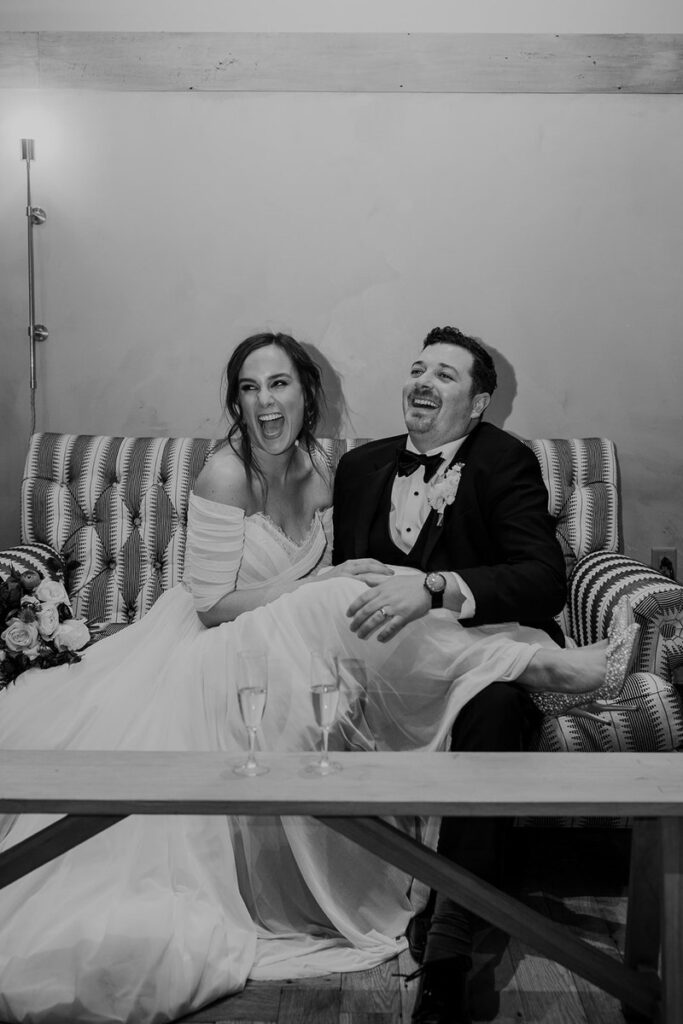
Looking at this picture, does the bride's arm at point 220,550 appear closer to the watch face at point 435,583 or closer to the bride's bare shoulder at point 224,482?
the bride's bare shoulder at point 224,482

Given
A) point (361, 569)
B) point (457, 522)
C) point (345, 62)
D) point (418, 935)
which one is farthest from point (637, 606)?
point (345, 62)

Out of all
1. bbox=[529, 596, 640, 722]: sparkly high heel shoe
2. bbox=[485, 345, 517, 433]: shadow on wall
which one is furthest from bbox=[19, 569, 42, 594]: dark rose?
bbox=[485, 345, 517, 433]: shadow on wall

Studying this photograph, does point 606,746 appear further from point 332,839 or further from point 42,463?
point 42,463

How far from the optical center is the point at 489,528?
2441mm

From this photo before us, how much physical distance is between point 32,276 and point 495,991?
2564mm

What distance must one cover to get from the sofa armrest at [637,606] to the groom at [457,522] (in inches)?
7.9

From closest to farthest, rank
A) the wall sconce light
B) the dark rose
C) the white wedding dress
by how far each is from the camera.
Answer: the white wedding dress < the dark rose < the wall sconce light

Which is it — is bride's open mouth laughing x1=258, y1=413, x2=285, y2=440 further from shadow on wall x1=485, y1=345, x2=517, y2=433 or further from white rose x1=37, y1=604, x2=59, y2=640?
shadow on wall x1=485, y1=345, x2=517, y2=433

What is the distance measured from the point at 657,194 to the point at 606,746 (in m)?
1.99

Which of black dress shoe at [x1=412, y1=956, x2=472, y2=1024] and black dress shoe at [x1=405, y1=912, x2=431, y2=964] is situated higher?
black dress shoe at [x1=412, y1=956, x2=472, y2=1024]

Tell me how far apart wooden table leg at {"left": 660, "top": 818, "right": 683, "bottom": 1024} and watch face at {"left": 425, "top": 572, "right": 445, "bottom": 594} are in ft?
2.58

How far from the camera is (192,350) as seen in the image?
3416mm

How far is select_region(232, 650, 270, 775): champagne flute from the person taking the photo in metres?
1.50

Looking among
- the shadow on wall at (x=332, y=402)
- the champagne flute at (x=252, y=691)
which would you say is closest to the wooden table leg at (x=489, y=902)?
the champagne flute at (x=252, y=691)
